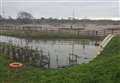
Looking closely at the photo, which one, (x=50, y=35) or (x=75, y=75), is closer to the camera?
(x=75, y=75)

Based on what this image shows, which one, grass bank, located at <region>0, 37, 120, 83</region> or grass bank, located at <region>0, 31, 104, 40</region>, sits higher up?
grass bank, located at <region>0, 37, 120, 83</region>

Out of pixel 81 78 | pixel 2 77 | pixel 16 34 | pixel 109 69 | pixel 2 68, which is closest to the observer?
pixel 81 78

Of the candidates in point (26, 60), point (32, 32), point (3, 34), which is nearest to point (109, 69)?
point (26, 60)

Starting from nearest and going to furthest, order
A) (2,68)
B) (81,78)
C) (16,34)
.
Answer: (81,78) → (2,68) → (16,34)

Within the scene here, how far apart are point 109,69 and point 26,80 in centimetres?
389

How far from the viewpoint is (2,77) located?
13836 millimetres

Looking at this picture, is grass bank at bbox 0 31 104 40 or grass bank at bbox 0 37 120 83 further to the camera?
grass bank at bbox 0 31 104 40

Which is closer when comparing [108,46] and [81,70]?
[81,70]

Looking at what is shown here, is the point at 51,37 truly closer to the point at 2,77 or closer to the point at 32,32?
the point at 32,32

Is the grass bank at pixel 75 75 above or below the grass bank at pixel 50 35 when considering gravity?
above

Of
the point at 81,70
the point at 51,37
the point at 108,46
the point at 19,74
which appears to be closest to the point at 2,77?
the point at 19,74

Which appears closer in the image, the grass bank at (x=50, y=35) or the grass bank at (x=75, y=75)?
the grass bank at (x=75, y=75)

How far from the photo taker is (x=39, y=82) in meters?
12.3

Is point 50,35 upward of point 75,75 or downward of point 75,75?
downward
